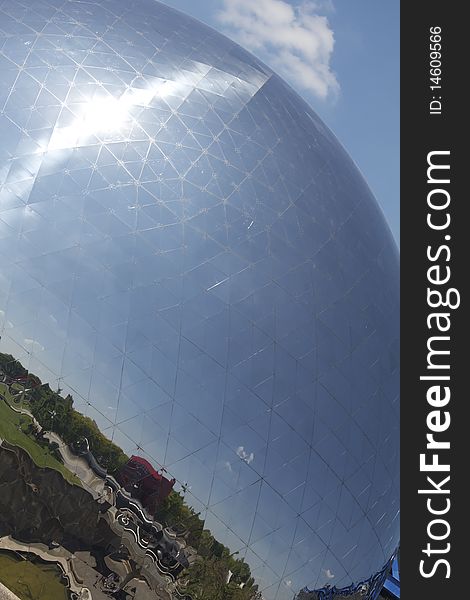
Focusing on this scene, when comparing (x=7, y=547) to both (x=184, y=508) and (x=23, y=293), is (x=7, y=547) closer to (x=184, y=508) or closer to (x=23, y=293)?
(x=184, y=508)

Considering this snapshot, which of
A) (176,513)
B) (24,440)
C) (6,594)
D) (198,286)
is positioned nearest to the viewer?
(24,440)

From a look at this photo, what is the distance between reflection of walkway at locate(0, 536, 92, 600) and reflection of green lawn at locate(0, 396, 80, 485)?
649mm

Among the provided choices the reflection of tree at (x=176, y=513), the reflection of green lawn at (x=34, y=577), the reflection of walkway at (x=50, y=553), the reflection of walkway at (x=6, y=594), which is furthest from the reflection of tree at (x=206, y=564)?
the reflection of walkway at (x=6, y=594)

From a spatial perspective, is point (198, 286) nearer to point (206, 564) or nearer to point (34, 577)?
point (206, 564)

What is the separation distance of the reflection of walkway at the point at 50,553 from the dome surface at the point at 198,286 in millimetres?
1059

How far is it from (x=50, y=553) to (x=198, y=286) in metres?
2.62

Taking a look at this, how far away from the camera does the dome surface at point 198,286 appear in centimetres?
555

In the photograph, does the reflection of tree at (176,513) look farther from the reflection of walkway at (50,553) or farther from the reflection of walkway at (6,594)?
the reflection of walkway at (6,594)

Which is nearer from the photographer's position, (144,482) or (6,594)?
(144,482)

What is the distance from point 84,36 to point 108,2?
1.06 meters

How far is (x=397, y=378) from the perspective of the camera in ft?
25.3

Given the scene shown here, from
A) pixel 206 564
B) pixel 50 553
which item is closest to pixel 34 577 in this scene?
pixel 50 553

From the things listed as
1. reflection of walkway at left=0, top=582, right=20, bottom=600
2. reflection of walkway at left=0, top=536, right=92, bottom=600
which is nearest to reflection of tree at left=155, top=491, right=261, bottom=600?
reflection of walkway at left=0, top=536, right=92, bottom=600

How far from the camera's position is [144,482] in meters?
5.53
